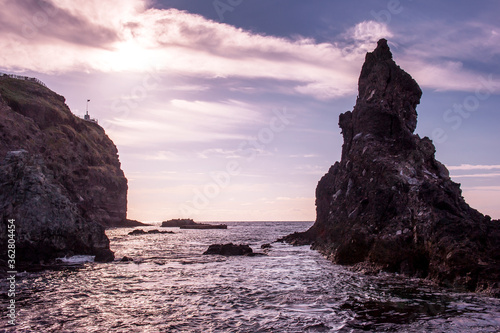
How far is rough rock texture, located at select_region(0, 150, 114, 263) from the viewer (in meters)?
33.6

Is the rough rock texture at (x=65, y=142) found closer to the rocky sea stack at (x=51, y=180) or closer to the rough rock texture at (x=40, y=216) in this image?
the rocky sea stack at (x=51, y=180)

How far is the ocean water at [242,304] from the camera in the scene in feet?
49.0

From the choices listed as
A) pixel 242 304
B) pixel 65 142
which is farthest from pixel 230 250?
pixel 65 142

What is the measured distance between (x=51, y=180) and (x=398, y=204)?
123 feet

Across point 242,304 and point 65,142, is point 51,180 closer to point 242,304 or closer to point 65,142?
point 242,304

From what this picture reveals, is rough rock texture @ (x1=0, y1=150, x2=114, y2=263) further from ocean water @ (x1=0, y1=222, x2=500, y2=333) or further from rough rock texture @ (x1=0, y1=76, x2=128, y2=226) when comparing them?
rough rock texture @ (x1=0, y1=76, x2=128, y2=226)

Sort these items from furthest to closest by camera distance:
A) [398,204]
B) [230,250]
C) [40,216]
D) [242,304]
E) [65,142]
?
[65,142] → [230,250] → [40,216] → [398,204] → [242,304]

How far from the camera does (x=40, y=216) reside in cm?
3488

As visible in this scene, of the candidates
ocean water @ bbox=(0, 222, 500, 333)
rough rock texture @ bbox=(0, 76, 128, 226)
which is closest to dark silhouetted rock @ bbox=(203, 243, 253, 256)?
ocean water @ bbox=(0, 222, 500, 333)

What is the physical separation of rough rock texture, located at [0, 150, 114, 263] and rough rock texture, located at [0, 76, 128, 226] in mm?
29042

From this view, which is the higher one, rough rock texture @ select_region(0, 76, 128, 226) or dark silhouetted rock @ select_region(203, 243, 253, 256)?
rough rock texture @ select_region(0, 76, 128, 226)

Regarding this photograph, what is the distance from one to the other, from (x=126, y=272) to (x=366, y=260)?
22043 millimetres

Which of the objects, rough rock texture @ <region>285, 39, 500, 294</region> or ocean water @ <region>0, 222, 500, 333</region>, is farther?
rough rock texture @ <region>285, 39, 500, 294</region>

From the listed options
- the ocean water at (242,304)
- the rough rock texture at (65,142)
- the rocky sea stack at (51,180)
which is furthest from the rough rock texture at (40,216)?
the rough rock texture at (65,142)
